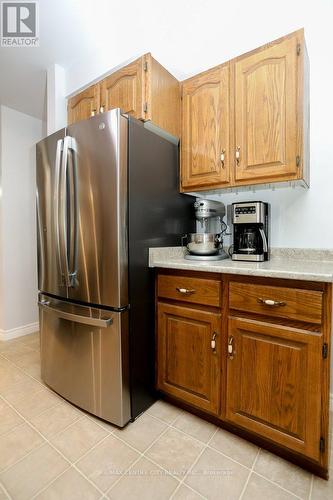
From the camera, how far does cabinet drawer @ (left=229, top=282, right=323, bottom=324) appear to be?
1.04 m

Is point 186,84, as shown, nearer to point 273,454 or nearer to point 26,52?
point 26,52

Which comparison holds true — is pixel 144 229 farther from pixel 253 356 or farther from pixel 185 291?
pixel 253 356

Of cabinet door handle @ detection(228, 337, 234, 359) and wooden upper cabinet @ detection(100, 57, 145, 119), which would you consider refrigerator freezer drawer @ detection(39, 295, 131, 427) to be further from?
wooden upper cabinet @ detection(100, 57, 145, 119)

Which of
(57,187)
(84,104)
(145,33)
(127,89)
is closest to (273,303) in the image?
(57,187)

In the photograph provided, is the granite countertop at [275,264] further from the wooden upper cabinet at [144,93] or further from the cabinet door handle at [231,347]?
the wooden upper cabinet at [144,93]

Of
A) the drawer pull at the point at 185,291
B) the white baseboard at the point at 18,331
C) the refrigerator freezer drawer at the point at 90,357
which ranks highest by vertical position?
the drawer pull at the point at 185,291

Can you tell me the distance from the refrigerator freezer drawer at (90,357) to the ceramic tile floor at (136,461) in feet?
0.39

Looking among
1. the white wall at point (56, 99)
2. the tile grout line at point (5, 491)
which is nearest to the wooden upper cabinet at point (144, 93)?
the white wall at point (56, 99)

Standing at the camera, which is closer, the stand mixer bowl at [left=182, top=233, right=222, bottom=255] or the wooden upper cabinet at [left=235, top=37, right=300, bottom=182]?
the wooden upper cabinet at [left=235, top=37, right=300, bottom=182]

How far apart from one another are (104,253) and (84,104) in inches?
50.9

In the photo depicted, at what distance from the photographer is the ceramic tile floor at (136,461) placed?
41.0 inches

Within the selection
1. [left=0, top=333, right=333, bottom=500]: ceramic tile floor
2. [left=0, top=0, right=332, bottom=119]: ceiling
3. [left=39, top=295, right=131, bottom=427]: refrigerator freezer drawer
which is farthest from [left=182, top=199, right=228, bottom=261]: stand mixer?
[left=0, top=0, right=332, bottom=119]: ceiling

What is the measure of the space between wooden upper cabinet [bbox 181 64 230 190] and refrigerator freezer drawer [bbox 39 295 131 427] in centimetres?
103

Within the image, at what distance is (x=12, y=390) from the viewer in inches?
70.1
